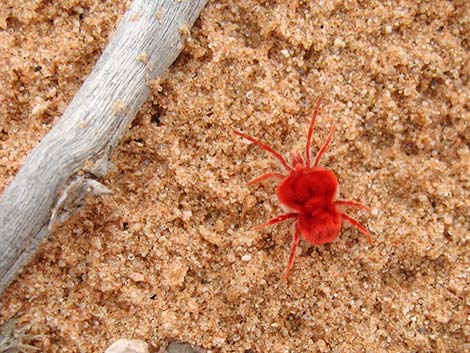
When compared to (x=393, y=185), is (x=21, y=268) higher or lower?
lower

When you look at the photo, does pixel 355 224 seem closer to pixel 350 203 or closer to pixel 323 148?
pixel 350 203

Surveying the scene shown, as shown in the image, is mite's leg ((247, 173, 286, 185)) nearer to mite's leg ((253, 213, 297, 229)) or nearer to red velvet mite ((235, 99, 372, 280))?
red velvet mite ((235, 99, 372, 280))

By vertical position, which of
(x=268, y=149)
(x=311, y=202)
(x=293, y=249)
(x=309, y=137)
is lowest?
(x=293, y=249)

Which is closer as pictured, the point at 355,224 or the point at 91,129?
the point at 91,129

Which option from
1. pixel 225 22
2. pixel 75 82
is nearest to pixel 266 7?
pixel 225 22

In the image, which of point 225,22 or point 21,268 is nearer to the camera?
point 21,268

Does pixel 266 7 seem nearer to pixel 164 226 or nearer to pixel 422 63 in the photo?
pixel 422 63

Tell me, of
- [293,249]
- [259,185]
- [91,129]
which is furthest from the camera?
[259,185]

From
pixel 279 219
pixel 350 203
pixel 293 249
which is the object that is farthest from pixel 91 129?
pixel 350 203
